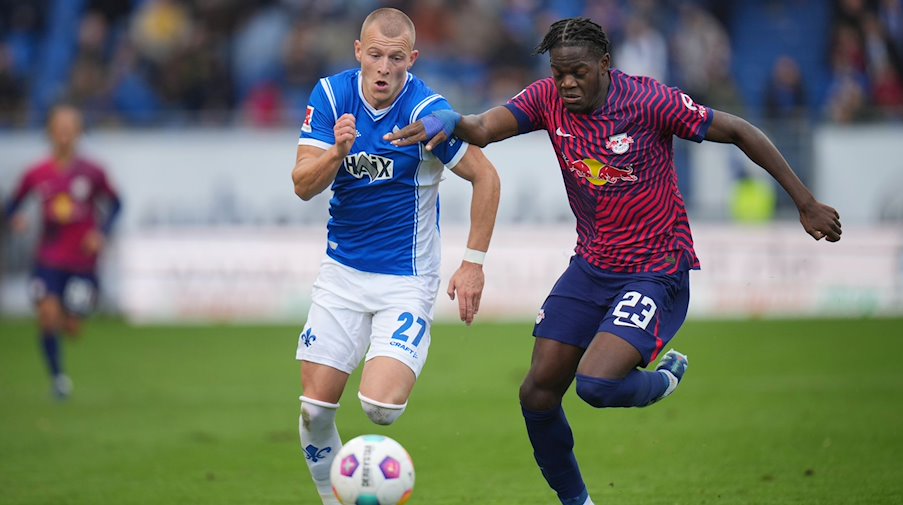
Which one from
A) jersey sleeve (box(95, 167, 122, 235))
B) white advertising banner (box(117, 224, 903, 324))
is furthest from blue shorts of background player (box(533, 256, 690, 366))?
white advertising banner (box(117, 224, 903, 324))

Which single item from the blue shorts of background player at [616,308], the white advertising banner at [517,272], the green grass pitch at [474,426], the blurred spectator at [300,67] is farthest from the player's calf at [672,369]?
the blurred spectator at [300,67]

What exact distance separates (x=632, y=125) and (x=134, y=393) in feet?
25.6

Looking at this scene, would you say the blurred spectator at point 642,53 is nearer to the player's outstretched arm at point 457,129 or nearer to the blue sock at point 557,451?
the player's outstretched arm at point 457,129

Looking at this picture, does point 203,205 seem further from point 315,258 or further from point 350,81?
point 350,81

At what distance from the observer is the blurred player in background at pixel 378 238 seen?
6.43 meters

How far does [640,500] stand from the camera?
7.24m

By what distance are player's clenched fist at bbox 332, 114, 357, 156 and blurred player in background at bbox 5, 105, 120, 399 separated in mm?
7400

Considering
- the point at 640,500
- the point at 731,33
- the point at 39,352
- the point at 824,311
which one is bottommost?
the point at 39,352

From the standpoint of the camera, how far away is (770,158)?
6.30 metres

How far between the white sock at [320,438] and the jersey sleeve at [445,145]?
4.77 feet

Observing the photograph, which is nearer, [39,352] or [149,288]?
[39,352]

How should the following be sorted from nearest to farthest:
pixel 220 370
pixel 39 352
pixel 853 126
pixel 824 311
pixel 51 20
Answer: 1. pixel 220 370
2. pixel 39 352
3. pixel 824 311
4. pixel 853 126
5. pixel 51 20

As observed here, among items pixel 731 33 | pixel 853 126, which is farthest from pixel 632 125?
pixel 731 33

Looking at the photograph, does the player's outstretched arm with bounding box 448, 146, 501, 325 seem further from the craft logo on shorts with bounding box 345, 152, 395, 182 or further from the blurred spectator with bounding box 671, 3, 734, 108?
the blurred spectator with bounding box 671, 3, 734, 108
